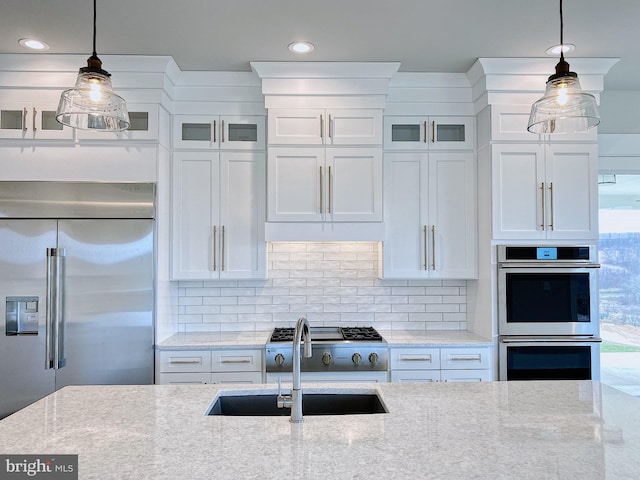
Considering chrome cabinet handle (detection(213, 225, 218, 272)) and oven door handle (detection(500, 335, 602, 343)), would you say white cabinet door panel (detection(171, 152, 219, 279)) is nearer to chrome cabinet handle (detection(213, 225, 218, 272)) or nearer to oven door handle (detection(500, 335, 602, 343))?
chrome cabinet handle (detection(213, 225, 218, 272))

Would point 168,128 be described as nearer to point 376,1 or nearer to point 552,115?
point 376,1

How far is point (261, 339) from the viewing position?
11.1 ft

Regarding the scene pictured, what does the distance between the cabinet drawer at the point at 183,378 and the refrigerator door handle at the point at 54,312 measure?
2.14ft

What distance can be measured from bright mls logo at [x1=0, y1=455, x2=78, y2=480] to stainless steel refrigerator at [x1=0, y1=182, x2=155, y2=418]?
5.99 ft

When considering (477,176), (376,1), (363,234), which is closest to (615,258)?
(477,176)

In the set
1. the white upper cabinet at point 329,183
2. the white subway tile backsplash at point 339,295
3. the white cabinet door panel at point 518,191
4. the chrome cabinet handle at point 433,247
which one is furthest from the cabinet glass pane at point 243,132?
the white cabinet door panel at point 518,191

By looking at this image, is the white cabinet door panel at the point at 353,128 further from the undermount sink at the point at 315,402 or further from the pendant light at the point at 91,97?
the undermount sink at the point at 315,402

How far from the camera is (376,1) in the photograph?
2527 millimetres

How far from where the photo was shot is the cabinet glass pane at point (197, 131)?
138 inches

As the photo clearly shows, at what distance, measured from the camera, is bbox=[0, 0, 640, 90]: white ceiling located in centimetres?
256

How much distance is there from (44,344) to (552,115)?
10.6 feet

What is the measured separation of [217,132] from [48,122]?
1.13m

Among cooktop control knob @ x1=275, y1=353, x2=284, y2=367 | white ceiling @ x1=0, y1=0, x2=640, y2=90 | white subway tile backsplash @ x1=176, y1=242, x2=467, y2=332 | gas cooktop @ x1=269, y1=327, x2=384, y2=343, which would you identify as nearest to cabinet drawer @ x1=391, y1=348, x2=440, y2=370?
gas cooktop @ x1=269, y1=327, x2=384, y2=343

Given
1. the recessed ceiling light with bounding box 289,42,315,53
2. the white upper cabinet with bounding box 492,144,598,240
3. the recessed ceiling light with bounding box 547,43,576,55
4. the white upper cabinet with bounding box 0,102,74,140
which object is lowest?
the white upper cabinet with bounding box 492,144,598,240
